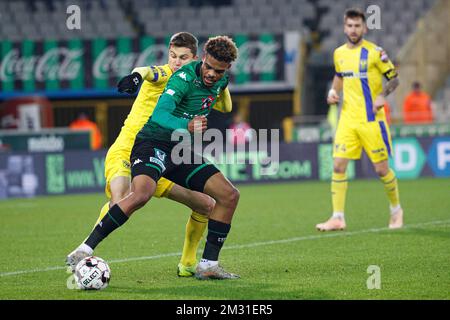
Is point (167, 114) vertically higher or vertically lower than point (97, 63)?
lower

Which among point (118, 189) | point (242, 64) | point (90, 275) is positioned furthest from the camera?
point (242, 64)

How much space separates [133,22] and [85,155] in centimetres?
1018

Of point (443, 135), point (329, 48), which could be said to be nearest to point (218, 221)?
point (443, 135)

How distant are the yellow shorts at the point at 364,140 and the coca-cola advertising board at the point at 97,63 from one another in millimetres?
13948

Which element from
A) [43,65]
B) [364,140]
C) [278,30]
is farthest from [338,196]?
[43,65]

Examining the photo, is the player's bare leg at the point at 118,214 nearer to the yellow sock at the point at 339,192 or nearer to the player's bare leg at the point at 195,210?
the player's bare leg at the point at 195,210

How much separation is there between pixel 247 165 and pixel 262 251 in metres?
10.8

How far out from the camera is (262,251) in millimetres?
9461

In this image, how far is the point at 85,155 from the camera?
18906mm

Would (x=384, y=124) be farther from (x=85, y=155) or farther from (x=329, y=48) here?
(x=329, y=48)

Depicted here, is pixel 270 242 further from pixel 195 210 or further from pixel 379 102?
pixel 195 210

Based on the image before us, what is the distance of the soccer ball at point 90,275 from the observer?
696 cm

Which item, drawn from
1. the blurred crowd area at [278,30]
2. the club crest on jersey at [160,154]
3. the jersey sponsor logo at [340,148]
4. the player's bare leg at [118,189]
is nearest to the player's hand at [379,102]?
the jersey sponsor logo at [340,148]

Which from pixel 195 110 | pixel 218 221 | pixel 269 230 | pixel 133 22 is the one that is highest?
pixel 133 22
